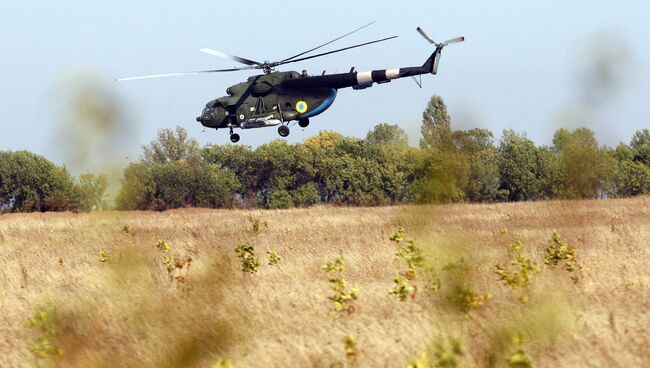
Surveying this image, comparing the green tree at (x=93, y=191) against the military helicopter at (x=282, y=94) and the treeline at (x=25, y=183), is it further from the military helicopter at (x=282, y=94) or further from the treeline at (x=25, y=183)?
the treeline at (x=25, y=183)

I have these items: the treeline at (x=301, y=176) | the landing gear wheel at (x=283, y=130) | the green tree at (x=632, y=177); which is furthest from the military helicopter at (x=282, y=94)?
the green tree at (x=632, y=177)

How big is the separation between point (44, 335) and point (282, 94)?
3038 centimetres

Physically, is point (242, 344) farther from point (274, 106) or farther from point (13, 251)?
point (274, 106)

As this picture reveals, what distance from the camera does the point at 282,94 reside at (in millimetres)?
40969

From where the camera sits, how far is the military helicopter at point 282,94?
39.4 meters

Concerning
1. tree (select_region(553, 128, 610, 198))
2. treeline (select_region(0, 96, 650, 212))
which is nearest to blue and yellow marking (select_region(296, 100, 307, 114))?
treeline (select_region(0, 96, 650, 212))

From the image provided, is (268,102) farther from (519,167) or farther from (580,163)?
(519,167)

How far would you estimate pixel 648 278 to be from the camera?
52.0 ft

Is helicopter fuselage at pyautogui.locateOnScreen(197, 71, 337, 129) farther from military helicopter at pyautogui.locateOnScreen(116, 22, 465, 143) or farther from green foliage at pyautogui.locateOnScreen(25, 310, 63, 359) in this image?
green foliage at pyautogui.locateOnScreen(25, 310, 63, 359)

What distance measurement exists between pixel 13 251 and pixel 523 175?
195ft

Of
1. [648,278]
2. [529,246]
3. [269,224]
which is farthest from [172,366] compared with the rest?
[269,224]

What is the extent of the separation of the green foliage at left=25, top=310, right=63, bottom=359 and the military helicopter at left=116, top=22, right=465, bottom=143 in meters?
27.8

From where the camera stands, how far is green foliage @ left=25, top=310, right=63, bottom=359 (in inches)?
397

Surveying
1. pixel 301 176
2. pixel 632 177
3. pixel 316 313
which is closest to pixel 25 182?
pixel 301 176
